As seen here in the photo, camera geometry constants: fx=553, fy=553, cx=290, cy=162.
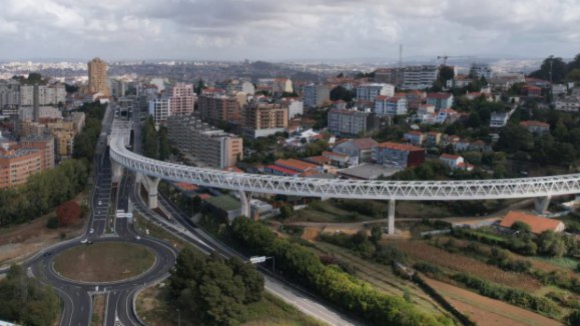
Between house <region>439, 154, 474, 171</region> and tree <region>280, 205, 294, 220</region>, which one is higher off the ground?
house <region>439, 154, 474, 171</region>

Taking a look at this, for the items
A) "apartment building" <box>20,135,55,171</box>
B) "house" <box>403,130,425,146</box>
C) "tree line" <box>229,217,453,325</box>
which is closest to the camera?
"tree line" <box>229,217,453,325</box>

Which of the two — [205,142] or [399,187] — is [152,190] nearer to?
[205,142]

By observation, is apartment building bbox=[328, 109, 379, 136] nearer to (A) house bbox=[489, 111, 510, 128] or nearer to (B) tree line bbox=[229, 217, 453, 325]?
(A) house bbox=[489, 111, 510, 128]

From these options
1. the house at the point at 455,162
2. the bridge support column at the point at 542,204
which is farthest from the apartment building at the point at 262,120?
the bridge support column at the point at 542,204

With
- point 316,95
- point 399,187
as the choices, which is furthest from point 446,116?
point 399,187

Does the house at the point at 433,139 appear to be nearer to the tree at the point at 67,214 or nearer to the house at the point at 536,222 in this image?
the house at the point at 536,222

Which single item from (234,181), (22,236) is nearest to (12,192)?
(22,236)

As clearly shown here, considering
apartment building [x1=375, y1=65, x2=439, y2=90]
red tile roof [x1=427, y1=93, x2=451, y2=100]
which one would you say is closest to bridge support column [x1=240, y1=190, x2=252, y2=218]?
red tile roof [x1=427, y1=93, x2=451, y2=100]
